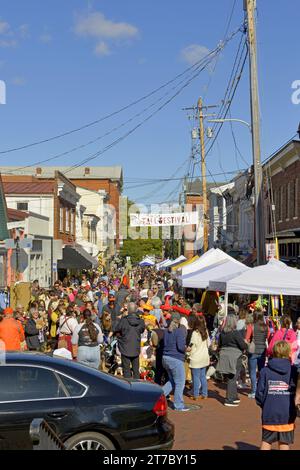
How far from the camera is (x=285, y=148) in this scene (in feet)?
95.3

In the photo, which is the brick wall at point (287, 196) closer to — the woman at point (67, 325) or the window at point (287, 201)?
the window at point (287, 201)

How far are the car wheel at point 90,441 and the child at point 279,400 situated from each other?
1.69 metres

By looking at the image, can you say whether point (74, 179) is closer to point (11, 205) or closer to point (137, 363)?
point (11, 205)

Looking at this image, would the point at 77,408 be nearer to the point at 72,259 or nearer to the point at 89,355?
the point at 89,355

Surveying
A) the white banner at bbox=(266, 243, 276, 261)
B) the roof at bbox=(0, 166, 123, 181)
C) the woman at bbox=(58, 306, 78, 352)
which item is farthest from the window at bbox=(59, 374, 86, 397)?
the roof at bbox=(0, 166, 123, 181)

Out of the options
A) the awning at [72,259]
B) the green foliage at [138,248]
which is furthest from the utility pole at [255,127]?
the green foliage at [138,248]

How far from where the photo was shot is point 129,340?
13289mm

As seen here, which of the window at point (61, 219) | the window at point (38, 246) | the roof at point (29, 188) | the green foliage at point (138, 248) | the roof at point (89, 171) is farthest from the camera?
the roof at point (89, 171)

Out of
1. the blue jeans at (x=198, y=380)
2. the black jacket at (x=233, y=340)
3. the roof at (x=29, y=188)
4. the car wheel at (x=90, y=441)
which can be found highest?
the roof at (x=29, y=188)

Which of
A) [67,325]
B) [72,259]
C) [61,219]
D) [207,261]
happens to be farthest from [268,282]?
[72,259]

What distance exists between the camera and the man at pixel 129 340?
13.3 meters

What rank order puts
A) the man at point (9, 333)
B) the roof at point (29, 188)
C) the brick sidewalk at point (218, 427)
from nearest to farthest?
the brick sidewalk at point (218, 427), the man at point (9, 333), the roof at point (29, 188)

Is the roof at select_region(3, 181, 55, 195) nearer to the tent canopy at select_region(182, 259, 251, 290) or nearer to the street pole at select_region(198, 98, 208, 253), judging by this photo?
the street pole at select_region(198, 98, 208, 253)

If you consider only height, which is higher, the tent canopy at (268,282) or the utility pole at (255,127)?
the utility pole at (255,127)
